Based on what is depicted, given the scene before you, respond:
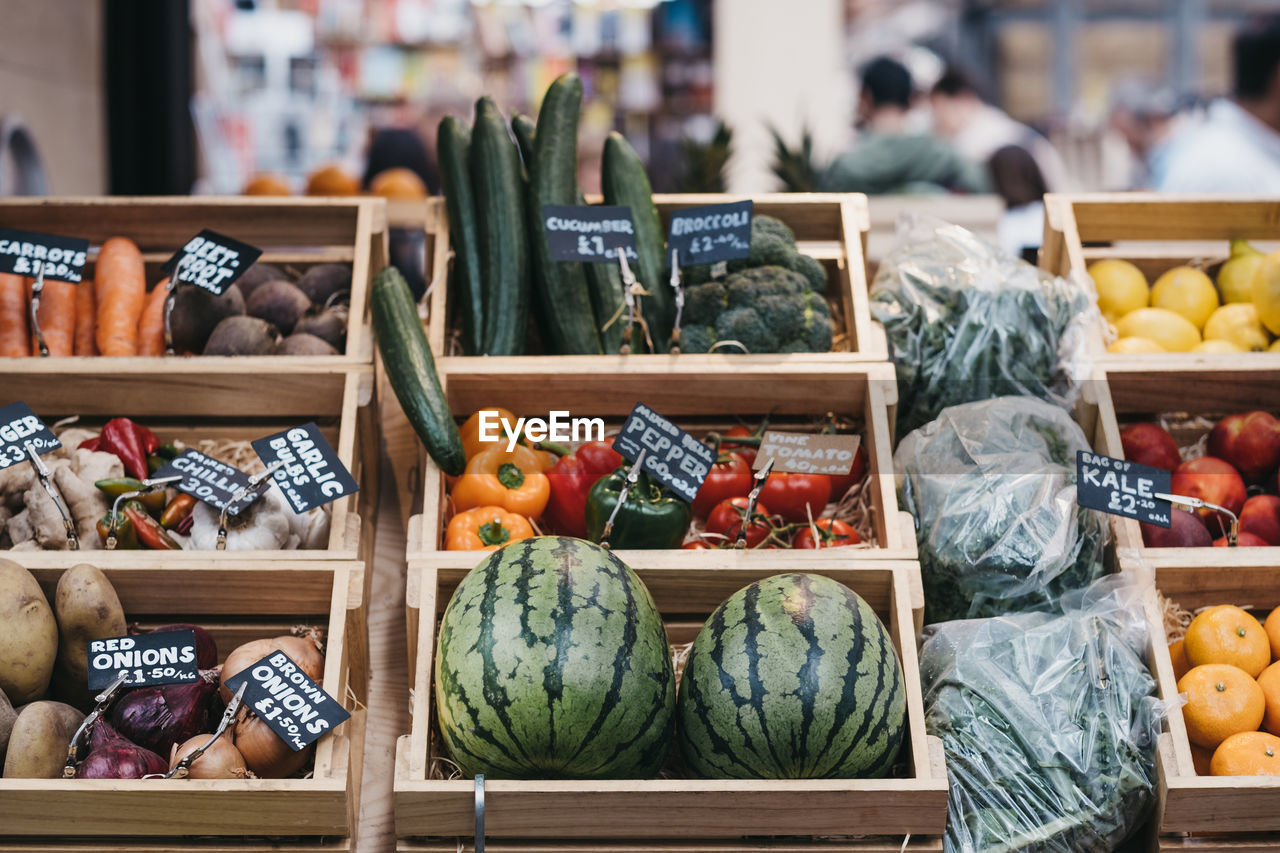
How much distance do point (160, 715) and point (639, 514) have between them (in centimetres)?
82

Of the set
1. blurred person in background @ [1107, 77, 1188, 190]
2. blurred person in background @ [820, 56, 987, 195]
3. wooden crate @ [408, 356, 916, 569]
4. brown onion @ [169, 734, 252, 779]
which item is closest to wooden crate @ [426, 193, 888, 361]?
wooden crate @ [408, 356, 916, 569]

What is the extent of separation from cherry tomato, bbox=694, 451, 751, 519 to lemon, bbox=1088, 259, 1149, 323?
97cm

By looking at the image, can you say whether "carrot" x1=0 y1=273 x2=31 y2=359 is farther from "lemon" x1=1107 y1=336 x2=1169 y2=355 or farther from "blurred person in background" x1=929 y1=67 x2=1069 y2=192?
"blurred person in background" x1=929 y1=67 x2=1069 y2=192

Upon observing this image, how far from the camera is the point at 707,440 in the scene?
232cm

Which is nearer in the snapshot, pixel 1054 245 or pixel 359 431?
pixel 359 431

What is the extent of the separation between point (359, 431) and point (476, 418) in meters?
0.23

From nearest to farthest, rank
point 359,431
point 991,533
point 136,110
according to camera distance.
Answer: point 991,533, point 359,431, point 136,110

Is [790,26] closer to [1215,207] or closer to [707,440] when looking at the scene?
[1215,207]

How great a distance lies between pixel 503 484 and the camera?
2.15m

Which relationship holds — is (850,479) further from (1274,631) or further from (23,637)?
(23,637)

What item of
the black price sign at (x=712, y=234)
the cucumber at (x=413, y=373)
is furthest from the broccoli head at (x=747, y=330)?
the cucumber at (x=413, y=373)

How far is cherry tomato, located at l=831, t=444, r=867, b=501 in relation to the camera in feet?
7.39

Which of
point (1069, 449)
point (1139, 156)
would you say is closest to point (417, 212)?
point (1069, 449)

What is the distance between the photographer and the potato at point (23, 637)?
1.75 metres
